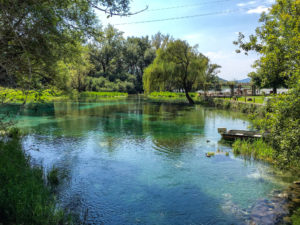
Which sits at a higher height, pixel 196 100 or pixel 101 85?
pixel 101 85

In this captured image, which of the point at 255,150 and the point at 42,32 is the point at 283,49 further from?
the point at 42,32

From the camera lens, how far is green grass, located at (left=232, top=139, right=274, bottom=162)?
13073mm

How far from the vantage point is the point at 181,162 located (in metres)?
12.8

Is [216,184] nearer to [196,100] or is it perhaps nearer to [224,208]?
[224,208]

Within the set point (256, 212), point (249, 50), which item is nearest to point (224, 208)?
point (256, 212)

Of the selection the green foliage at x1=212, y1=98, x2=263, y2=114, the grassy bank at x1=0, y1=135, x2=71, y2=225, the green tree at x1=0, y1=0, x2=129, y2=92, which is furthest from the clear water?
the green foliage at x1=212, y1=98, x2=263, y2=114

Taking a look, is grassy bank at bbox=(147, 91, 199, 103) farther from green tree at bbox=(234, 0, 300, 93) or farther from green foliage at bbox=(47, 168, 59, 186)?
green foliage at bbox=(47, 168, 59, 186)

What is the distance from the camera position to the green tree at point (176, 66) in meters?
41.1

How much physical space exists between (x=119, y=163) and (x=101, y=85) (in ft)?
193

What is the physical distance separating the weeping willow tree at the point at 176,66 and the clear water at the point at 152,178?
24629mm

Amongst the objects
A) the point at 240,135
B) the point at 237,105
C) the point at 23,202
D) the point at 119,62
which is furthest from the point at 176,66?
the point at 119,62

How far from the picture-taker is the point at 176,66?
41594 mm

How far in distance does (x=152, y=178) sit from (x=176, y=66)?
33.0 meters

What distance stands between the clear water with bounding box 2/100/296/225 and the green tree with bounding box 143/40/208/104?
2463 centimetres
